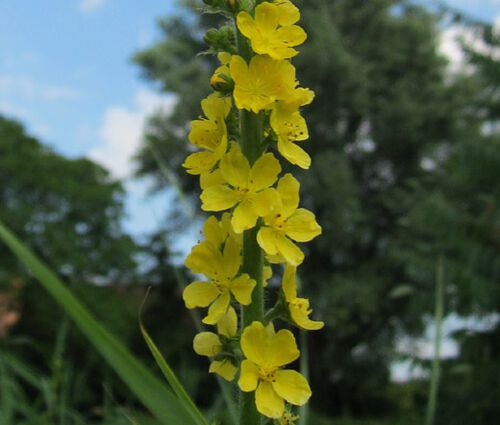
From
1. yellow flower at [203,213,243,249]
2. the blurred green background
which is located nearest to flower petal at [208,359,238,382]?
yellow flower at [203,213,243,249]

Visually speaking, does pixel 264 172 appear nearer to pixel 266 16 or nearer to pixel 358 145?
pixel 266 16

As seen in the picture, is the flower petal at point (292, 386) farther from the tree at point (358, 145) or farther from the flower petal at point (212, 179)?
the tree at point (358, 145)

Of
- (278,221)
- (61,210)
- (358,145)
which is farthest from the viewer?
(358,145)

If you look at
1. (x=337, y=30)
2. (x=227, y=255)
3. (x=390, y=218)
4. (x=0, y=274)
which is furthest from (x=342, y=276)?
(x=227, y=255)

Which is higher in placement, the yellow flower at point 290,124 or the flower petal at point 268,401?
the yellow flower at point 290,124

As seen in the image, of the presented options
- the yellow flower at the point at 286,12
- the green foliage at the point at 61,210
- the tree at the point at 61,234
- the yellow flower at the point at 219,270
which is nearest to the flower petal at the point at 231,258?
the yellow flower at the point at 219,270

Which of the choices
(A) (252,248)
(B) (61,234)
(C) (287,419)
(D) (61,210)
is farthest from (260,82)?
(D) (61,210)
